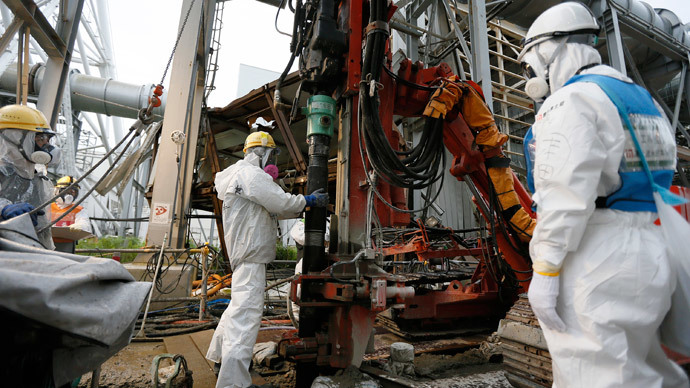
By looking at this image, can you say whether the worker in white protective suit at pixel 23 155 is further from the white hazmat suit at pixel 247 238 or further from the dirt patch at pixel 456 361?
the dirt patch at pixel 456 361

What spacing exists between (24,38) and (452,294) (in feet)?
19.5

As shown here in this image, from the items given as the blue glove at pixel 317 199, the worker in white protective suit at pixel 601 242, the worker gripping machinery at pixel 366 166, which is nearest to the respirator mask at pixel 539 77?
the worker in white protective suit at pixel 601 242

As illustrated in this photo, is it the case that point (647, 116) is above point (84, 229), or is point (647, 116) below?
above

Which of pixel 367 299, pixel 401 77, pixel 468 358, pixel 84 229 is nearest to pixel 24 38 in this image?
pixel 84 229

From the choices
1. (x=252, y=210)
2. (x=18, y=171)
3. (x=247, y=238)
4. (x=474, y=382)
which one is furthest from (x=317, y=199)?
(x=18, y=171)

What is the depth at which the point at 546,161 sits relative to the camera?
1.43 m

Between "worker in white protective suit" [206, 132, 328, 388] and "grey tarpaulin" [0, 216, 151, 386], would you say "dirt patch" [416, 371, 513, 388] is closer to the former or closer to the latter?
"worker in white protective suit" [206, 132, 328, 388]

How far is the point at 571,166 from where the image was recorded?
1333 mm

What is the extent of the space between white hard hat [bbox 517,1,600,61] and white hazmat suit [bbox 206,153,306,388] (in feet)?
7.21

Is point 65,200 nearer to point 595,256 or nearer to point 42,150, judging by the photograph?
point 42,150

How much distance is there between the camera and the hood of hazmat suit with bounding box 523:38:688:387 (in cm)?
125

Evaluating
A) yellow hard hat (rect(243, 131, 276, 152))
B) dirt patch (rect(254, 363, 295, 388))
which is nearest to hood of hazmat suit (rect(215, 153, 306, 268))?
yellow hard hat (rect(243, 131, 276, 152))

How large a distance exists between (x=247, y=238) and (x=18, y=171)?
1.95 metres

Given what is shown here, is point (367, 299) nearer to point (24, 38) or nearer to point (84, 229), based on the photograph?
point (84, 229)
